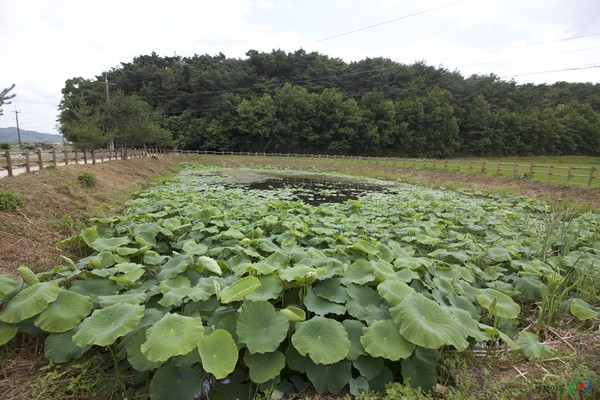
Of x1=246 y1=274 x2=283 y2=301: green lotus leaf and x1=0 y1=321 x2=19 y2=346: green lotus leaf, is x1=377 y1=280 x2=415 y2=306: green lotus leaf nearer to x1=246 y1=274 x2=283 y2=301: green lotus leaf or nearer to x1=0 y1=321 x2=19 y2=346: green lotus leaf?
x1=246 y1=274 x2=283 y2=301: green lotus leaf

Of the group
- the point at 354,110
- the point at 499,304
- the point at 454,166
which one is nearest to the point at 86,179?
the point at 499,304

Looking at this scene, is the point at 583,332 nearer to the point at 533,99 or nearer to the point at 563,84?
the point at 533,99

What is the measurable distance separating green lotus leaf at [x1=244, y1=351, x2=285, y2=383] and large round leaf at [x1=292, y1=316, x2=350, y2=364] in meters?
0.19

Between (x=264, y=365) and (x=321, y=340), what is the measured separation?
0.49 meters

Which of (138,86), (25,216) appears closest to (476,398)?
(25,216)

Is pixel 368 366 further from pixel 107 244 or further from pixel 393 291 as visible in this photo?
pixel 107 244

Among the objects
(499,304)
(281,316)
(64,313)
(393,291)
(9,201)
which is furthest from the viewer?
(9,201)

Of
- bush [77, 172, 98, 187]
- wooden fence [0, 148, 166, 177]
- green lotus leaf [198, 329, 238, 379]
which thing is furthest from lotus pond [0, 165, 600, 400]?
wooden fence [0, 148, 166, 177]

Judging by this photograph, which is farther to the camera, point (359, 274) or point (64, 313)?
point (359, 274)

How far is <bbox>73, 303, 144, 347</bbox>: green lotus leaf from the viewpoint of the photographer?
2314 mm

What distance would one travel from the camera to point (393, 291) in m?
2.93

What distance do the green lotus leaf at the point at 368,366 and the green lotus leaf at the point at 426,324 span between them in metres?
0.36

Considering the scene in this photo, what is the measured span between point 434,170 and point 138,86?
67.6 m

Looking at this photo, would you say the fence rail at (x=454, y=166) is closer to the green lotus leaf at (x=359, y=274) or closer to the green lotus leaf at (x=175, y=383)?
the green lotus leaf at (x=175, y=383)
